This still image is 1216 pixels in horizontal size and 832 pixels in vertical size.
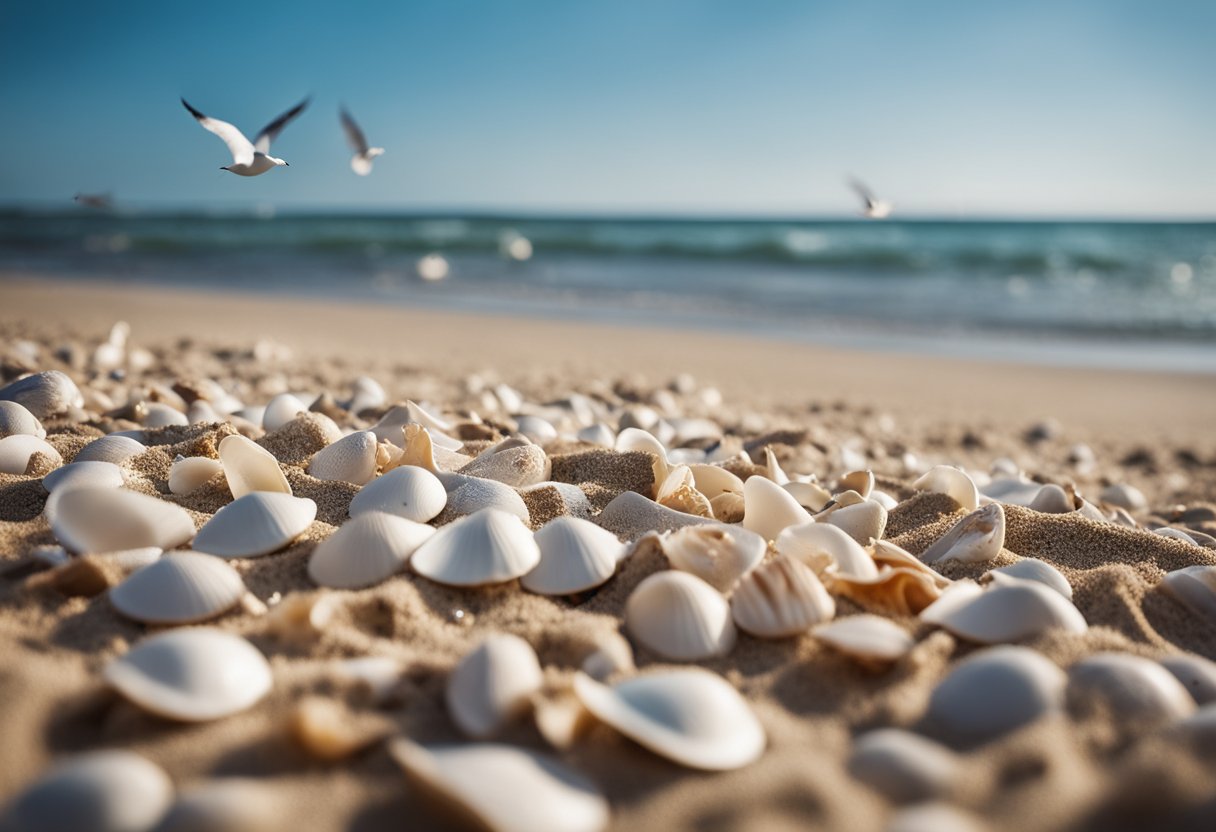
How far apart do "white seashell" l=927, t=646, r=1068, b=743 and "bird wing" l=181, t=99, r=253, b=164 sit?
213 centimetres

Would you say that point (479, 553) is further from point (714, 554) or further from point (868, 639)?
point (868, 639)

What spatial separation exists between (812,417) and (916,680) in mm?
3282

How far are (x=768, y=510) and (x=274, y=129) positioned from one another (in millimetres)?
1865

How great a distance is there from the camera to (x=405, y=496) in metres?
1.80

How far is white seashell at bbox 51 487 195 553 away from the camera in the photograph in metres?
1.54

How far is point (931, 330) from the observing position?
8.59 metres

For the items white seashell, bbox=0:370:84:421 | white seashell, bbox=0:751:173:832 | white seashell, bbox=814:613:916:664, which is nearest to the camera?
white seashell, bbox=0:751:173:832

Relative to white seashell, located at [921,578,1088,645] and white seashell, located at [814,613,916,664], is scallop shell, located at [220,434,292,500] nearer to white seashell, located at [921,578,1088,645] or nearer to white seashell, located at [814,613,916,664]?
white seashell, located at [814,613,916,664]

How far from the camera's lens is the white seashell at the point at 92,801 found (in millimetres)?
884

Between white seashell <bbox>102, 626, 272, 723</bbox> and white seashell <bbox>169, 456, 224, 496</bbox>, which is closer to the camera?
white seashell <bbox>102, 626, 272, 723</bbox>

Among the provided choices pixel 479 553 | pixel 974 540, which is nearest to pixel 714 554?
pixel 479 553

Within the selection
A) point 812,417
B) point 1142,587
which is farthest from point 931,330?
point 1142,587

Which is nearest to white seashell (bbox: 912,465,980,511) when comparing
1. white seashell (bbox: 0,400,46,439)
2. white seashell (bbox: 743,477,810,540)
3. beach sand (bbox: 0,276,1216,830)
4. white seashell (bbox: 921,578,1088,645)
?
beach sand (bbox: 0,276,1216,830)

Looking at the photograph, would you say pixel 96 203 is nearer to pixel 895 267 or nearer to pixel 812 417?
pixel 812 417
